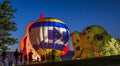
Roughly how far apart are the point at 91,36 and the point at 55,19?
26.1ft

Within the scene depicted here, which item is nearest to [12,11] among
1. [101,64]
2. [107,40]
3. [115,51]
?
[107,40]

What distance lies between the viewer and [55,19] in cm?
6084

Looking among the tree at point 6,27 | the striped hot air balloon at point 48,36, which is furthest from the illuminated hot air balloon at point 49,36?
the tree at point 6,27

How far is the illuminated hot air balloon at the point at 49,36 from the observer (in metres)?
58.5

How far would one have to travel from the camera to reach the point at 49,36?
5869 centimetres

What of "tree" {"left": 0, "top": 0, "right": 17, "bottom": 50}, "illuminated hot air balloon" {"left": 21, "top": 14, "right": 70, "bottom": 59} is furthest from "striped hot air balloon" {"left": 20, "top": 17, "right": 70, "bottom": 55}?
"tree" {"left": 0, "top": 0, "right": 17, "bottom": 50}

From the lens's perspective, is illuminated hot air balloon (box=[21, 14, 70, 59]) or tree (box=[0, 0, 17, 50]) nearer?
tree (box=[0, 0, 17, 50])

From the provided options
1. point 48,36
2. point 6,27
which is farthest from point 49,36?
point 6,27

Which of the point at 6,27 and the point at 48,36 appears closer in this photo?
the point at 6,27

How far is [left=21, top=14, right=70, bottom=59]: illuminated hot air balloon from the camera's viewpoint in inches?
2303

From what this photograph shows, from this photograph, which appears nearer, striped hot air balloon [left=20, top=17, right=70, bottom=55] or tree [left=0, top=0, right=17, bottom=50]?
tree [left=0, top=0, right=17, bottom=50]

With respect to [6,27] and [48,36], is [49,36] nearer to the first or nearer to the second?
[48,36]

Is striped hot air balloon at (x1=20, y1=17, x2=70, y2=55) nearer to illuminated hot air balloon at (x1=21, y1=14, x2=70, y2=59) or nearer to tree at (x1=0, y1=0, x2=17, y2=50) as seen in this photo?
illuminated hot air balloon at (x1=21, y1=14, x2=70, y2=59)

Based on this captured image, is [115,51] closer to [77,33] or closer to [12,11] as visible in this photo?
[77,33]
